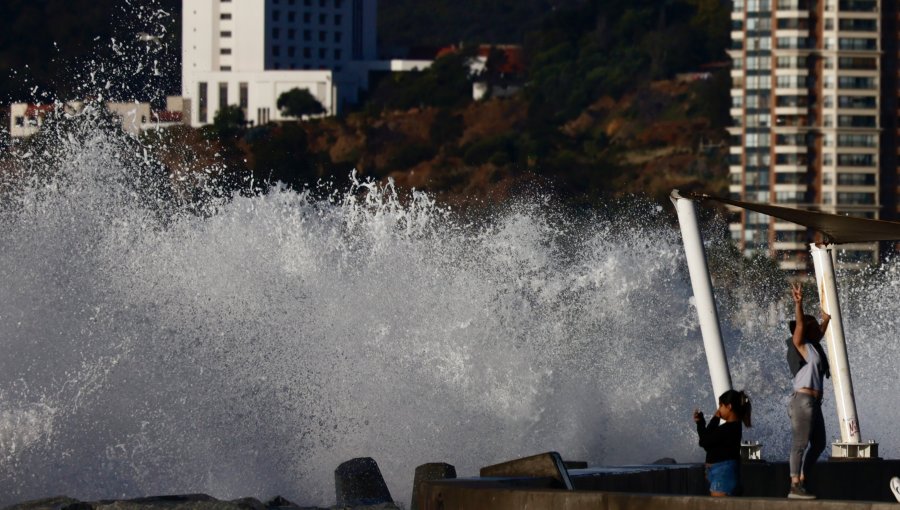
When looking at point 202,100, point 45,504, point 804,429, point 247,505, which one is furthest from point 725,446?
point 202,100

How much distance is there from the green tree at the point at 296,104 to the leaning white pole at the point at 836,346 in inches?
5618

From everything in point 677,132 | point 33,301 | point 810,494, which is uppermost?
point 677,132

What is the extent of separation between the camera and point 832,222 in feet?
59.5

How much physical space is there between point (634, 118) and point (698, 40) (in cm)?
1513

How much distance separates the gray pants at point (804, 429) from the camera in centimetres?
1633

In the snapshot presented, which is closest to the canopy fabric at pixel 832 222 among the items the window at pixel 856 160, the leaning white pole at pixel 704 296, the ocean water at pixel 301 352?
the leaning white pole at pixel 704 296

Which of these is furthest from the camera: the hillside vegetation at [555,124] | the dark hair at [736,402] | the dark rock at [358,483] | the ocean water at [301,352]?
the hillside vegetation at [555,124]

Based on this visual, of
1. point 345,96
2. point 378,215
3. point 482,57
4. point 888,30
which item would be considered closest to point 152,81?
point 345,96

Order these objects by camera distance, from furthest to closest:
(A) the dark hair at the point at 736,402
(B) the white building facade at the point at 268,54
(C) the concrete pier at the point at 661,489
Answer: (B) the white building facade at the point at 268,54, (A) the dark hair at the point at 736,402, (C) the concrete pier at the point at 661,489

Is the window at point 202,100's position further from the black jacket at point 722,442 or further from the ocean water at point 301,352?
the black jacket at point 722,442

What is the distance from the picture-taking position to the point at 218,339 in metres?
28.3

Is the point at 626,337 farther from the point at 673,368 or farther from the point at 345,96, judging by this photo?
the point at 345,96

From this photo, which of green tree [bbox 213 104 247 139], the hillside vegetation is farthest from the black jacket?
green tree [bbox 213 104 247 139]

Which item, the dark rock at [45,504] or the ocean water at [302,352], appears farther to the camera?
the ocean water at [302,352]
